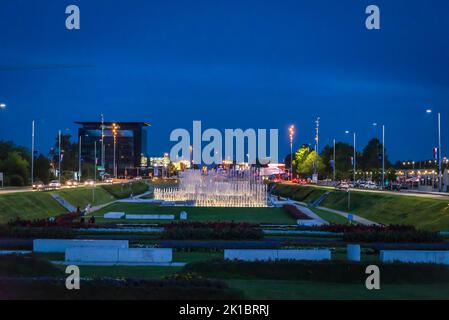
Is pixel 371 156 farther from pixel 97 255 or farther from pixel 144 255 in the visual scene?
pixel 97 255

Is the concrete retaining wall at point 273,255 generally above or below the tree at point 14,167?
below

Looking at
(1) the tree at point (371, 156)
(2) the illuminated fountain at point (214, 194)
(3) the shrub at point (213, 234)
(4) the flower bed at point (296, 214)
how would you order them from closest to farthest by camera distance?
(3) the shrub at point (213, 234) < (4) the flower bed at point (296, 214) < (2) the illuminated fountain at point (214, 194) < (1) the tree at point (371, 156)

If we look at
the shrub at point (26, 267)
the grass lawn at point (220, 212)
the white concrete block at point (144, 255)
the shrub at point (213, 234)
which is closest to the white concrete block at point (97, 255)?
the white concrete block at point (144, 255)

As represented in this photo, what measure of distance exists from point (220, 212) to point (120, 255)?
107 feet

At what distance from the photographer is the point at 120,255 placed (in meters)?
22.6

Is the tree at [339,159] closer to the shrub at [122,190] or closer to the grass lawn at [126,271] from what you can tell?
the shrub at [122,190]

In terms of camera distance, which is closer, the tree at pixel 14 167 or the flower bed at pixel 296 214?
the flower bed at pixel 296 214

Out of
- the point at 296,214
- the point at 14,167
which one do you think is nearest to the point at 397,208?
the point at 296,214

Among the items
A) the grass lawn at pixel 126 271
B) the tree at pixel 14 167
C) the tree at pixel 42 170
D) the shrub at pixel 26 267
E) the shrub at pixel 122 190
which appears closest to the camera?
the shrub at pixel 26 267

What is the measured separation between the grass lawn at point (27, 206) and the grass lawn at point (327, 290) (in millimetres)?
30426

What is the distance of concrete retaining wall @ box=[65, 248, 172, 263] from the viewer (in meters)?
22.4

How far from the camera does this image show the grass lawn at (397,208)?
44094 millimetres
